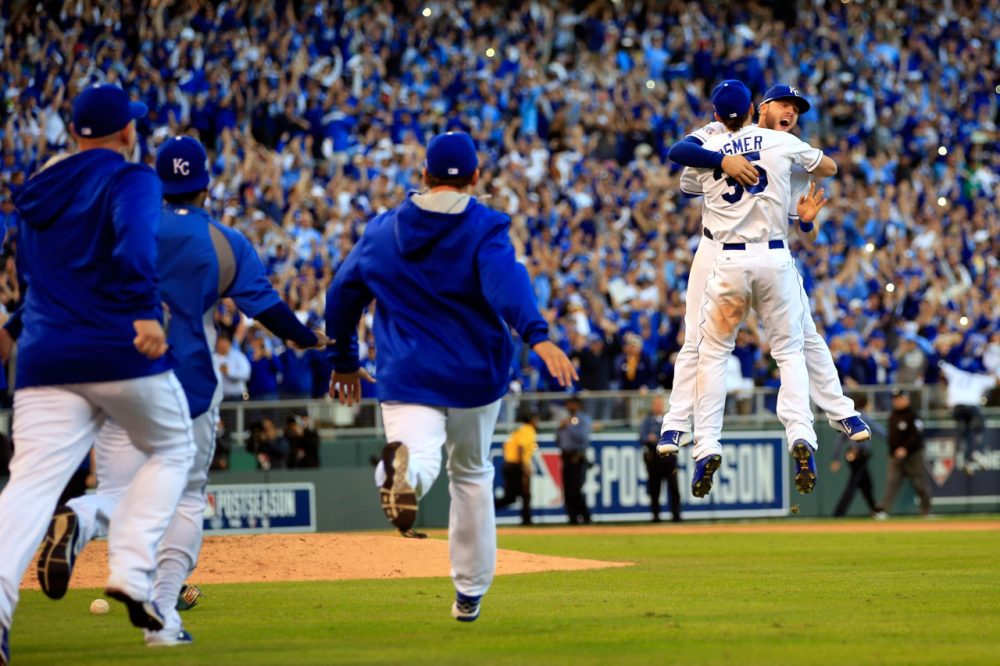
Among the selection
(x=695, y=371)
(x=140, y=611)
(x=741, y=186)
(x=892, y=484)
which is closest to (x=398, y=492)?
(x=140, y=611)

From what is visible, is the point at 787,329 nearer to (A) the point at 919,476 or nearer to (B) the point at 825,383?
(B) the point at 825,383

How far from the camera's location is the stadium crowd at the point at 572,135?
25.3 metres

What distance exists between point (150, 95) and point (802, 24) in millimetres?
16684

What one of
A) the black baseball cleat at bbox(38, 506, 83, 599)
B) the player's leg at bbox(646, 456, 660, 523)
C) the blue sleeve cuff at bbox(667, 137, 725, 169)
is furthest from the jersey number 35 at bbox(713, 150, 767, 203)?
the player's leg at bbox(646, 456, 660, 523)

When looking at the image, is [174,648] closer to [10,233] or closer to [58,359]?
[58,359]

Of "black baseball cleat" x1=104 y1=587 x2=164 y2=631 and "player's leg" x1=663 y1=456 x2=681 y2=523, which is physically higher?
"black baseball cleat" x1=104 y1=587 x2=164 y2=631

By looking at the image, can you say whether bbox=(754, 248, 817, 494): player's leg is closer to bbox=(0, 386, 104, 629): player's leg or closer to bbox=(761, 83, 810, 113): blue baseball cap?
bbox=(761, 83, 810, 113): blue baseball cap

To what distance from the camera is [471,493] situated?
775cm

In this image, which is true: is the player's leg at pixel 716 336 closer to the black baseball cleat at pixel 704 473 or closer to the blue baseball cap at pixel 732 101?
the black baseball cleat at pixel 704 473

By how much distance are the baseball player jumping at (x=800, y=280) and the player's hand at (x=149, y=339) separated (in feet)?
16.1

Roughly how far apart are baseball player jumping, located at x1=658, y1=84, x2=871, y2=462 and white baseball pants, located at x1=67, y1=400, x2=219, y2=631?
4.21 metres

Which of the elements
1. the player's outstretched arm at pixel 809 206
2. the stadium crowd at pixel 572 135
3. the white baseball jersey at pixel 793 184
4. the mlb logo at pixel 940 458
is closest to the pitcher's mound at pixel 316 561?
the white baseball jersey at pixel 793 184

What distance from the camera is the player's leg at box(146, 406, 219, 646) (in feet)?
25.3

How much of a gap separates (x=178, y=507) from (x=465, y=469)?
1.47 m
